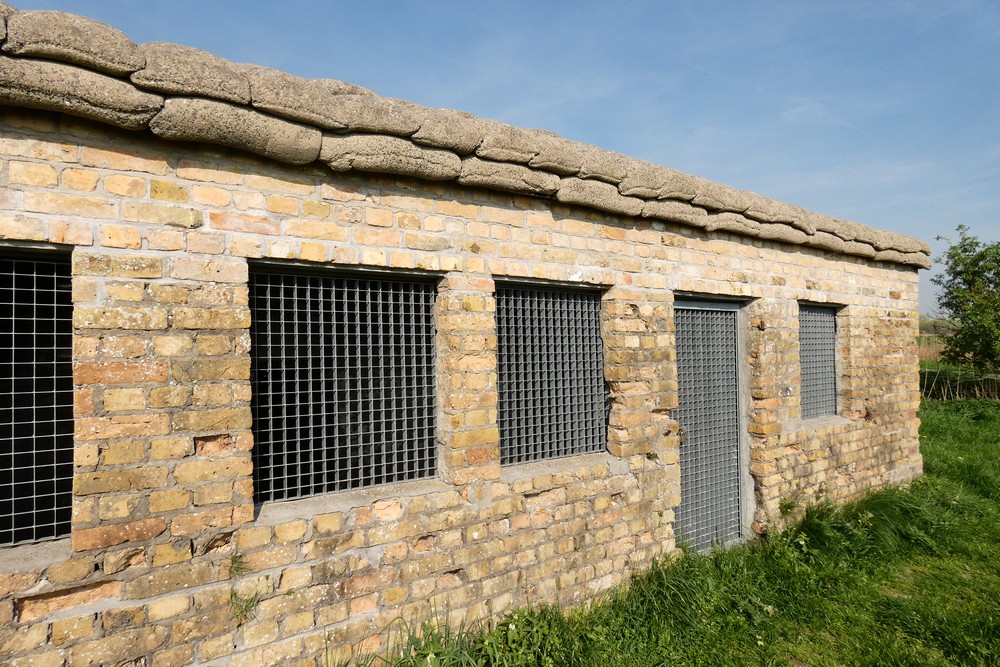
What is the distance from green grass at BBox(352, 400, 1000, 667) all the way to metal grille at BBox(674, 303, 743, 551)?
33 centimetres

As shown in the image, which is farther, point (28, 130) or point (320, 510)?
point (320, 510)

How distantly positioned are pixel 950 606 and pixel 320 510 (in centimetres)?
462

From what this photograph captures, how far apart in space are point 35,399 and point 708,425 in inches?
185

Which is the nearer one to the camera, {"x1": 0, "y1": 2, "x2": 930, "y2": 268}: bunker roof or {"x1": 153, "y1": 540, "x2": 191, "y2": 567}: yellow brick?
{"x1": 0, "y1": 2, "x2": 930, "y2": 268}: bunker roof

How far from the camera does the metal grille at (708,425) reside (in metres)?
4.77

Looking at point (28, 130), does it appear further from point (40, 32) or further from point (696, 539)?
point (696, 539)

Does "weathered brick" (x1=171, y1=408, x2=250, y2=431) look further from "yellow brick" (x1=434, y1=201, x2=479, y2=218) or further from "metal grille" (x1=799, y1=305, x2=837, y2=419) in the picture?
"metal grille" (x1=799, y1=305, x2=837, y2=419)

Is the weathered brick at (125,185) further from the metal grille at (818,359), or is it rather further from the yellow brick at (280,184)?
the metal grille at (818,359)

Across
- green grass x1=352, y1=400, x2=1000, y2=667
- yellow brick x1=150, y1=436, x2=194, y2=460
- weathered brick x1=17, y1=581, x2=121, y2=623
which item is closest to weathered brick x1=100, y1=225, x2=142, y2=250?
yellow brick x1=150, y1=436, x2=194, y2=460

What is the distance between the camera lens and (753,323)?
5.14 m

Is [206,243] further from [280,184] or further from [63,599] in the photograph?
[63,599]

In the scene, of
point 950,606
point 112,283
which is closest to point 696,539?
point 950,606

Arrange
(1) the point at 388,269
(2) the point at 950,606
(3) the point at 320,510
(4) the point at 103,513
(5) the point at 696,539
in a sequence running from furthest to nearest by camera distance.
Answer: (5) the point at 696,539
(2) the point at 950,606
(1) the point at 388,269
(3) the point at 320,510
(4) the point at 103,513

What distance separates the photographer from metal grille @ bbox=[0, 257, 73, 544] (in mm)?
2438
